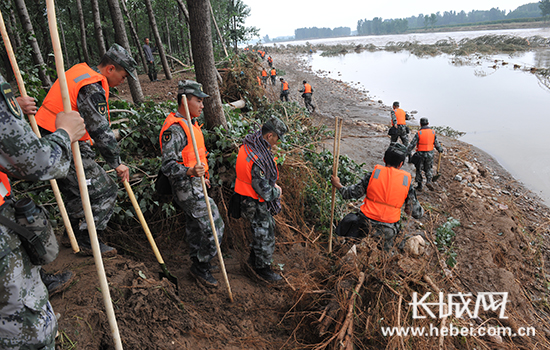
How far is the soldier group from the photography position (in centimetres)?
143

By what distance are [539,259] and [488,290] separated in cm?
198

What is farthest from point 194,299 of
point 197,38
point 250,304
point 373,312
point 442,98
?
point 442,98

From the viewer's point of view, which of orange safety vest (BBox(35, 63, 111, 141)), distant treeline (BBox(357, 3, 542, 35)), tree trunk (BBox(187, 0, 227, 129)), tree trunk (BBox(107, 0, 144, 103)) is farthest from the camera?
distant treeline (BBox(357, 3, 542, 35))

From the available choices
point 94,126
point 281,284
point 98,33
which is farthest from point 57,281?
point 98,33

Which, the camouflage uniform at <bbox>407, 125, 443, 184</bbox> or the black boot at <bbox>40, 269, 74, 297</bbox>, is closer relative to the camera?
the black boot at <bbox>40, 269, 74, 297</bbox>

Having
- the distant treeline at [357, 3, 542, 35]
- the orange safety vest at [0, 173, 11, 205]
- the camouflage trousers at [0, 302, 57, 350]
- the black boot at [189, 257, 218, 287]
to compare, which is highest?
the distant treeline at [357, 3, 542, 35]

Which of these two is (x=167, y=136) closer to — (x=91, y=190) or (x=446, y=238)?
(x=91, y=190)

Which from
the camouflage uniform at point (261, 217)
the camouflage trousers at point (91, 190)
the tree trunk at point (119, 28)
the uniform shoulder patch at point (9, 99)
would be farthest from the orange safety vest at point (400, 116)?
the uniform shoulder patch at point (9, 99)

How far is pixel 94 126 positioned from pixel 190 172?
91cm

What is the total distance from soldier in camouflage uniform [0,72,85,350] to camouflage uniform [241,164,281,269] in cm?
179

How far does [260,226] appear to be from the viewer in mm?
3312

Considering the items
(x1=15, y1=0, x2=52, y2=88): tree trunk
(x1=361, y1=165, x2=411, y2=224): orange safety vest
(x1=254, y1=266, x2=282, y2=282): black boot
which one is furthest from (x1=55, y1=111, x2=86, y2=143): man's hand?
(x1=15, y1=0, x2=52, y2=88): tree trunk

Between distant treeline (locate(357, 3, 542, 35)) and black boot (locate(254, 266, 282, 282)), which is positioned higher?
distant treeline (locate(357, 3, 542, 35))

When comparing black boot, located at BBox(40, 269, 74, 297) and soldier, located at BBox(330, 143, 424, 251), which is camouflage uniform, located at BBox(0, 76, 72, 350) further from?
soldier, located at BBox(330, 143, 424, 251)
